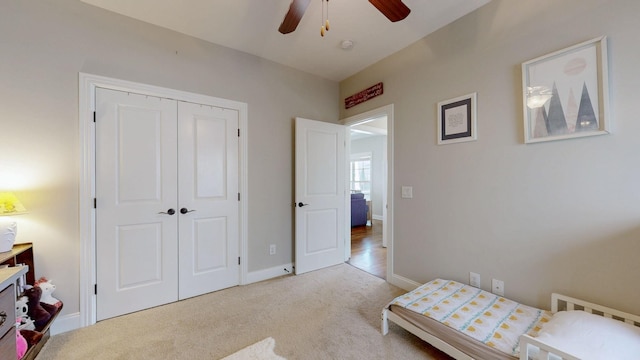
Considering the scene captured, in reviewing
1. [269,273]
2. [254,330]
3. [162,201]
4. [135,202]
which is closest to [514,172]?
[254,330]

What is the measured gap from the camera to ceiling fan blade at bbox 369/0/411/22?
1.51 metres

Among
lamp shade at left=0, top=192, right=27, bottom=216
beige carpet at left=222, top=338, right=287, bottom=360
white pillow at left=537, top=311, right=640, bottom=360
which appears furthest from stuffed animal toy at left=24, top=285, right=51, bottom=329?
white pillow at left=537, top=311, right=640, bottom=360

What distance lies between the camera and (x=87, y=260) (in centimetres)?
203

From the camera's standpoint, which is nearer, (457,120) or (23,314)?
(23,314)

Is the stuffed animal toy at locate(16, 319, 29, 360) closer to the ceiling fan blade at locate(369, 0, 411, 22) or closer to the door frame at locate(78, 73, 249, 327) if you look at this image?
the door frame at locate(78, 73, 249, 327)

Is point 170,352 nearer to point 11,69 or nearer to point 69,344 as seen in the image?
point 69,344

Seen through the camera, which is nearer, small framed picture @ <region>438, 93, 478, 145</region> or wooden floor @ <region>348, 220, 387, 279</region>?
small framed picture @ <region>438, 93, 478, 145</region>

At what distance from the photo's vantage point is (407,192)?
2697 mm

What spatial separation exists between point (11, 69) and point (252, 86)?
1.87m

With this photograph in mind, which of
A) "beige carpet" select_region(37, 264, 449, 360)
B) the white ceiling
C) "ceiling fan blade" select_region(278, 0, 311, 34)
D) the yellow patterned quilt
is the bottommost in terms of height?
"beige carpet" select_region(37, 264, 449, 360)

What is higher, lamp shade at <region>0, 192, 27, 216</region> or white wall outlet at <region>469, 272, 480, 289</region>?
lamp shade at <region>0, 192, 27, 216</region>

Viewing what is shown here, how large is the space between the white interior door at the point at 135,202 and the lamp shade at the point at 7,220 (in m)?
0.49

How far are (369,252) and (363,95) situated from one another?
8.05 ft

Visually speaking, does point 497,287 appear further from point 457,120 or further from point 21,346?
point 21,346
